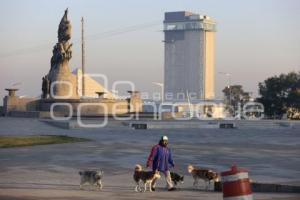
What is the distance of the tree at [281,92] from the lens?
82938 mm

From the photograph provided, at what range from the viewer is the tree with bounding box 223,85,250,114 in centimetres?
11936

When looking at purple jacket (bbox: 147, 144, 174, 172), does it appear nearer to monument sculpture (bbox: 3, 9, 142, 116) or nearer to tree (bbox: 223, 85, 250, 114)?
monument sculpture (bbox: 3, 9, 142, 116)

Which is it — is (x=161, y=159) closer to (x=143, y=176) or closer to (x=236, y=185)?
(x=143, y=176)

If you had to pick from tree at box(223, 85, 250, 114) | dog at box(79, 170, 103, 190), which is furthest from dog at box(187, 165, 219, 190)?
tree at box(223, 85, 250, 114)

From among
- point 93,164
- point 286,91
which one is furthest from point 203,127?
point 286,91

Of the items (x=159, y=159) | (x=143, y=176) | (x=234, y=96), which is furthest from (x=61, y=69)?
(x=234, y=96)

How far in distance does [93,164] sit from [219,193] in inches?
257

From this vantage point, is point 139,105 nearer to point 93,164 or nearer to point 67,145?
point 67,145

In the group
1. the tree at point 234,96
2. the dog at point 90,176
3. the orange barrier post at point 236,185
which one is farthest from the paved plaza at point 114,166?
the tree at point 234,96

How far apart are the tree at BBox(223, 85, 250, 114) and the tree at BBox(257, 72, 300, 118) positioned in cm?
3315

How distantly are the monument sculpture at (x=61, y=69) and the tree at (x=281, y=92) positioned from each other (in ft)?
111

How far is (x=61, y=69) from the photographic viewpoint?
197 feet

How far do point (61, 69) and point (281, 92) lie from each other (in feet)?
120

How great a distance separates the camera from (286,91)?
84000mm
